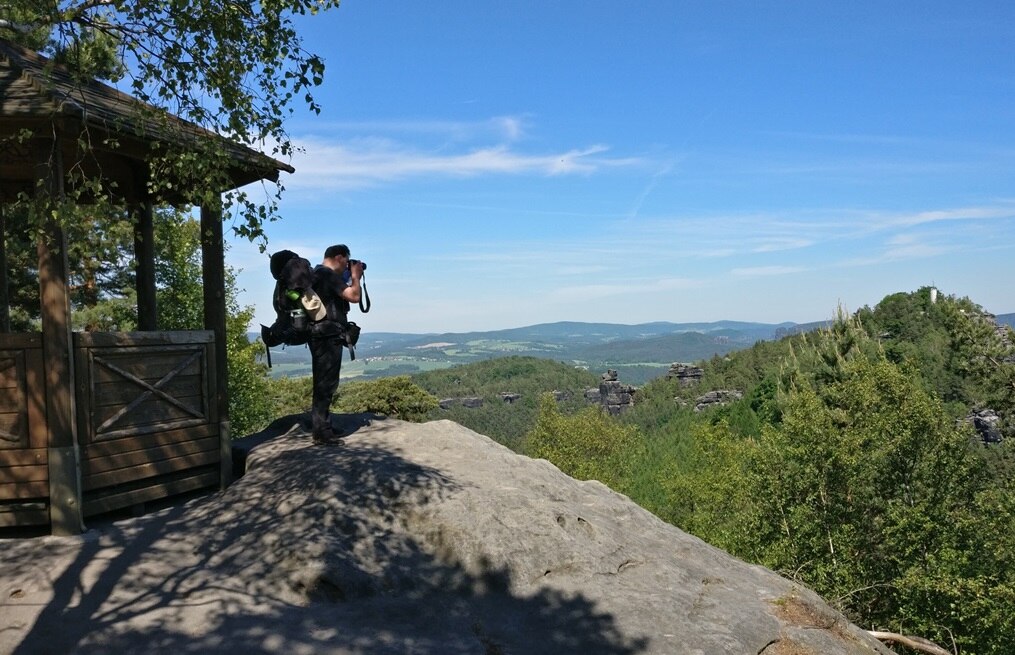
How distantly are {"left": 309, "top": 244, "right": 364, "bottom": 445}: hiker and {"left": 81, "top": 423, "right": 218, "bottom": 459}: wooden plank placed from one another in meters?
1.28

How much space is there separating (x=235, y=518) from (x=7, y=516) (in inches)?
84.4

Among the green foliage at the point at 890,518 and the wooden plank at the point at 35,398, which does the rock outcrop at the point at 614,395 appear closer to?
the green foliage at the point at 890,518

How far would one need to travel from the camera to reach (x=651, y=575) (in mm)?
7453

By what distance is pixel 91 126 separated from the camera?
24.8 ft

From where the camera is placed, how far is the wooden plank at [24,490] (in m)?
7.31

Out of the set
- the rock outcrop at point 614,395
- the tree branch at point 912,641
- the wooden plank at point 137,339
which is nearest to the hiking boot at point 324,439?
the wooden plank at point 137,339

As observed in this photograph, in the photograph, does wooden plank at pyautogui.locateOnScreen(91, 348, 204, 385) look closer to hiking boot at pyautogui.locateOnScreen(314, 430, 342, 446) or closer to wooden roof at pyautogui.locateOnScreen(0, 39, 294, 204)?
hiking boot at pyautogui.locateOnScreen(314, 430, 342, 446)

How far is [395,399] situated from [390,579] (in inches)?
1343

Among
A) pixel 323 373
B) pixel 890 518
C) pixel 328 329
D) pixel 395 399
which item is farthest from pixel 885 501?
pixel 328 329

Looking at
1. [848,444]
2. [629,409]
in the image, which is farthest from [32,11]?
[629,409]

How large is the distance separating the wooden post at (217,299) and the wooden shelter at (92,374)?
1 cm

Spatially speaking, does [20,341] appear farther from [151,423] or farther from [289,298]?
[289,298]

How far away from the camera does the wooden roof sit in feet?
23.7

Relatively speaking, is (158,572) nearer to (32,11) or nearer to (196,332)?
(196,332)
